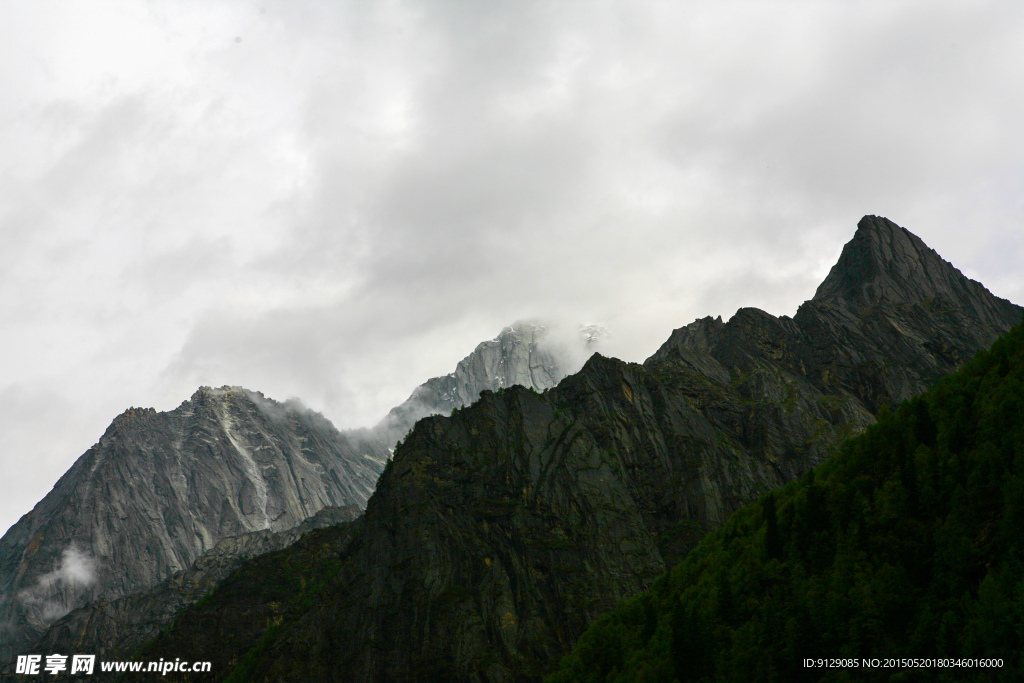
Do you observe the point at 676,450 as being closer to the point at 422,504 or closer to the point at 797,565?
the point at 422,504

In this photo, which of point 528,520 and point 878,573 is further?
point 528,520

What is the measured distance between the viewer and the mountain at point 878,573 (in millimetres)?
84438

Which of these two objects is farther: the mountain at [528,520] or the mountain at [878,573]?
the mountain at [528,520]

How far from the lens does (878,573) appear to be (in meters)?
95.1

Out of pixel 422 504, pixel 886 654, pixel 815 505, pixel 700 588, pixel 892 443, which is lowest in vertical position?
pixel 886 654

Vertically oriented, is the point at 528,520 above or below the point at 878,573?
above

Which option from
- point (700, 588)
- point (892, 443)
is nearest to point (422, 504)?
point (700, 588)

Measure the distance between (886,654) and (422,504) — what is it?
102 meters

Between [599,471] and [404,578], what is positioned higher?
[599,471]

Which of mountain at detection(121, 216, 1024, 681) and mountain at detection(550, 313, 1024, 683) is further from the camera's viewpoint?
mountain at detection(121, 216, 1024, 681)

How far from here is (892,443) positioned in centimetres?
11500

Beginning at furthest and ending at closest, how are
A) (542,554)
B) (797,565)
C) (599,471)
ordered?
(599,471) → (542,554) → (797,565)

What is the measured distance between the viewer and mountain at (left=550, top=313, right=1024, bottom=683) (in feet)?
277

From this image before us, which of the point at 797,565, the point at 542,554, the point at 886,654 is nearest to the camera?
the point at 886,654
